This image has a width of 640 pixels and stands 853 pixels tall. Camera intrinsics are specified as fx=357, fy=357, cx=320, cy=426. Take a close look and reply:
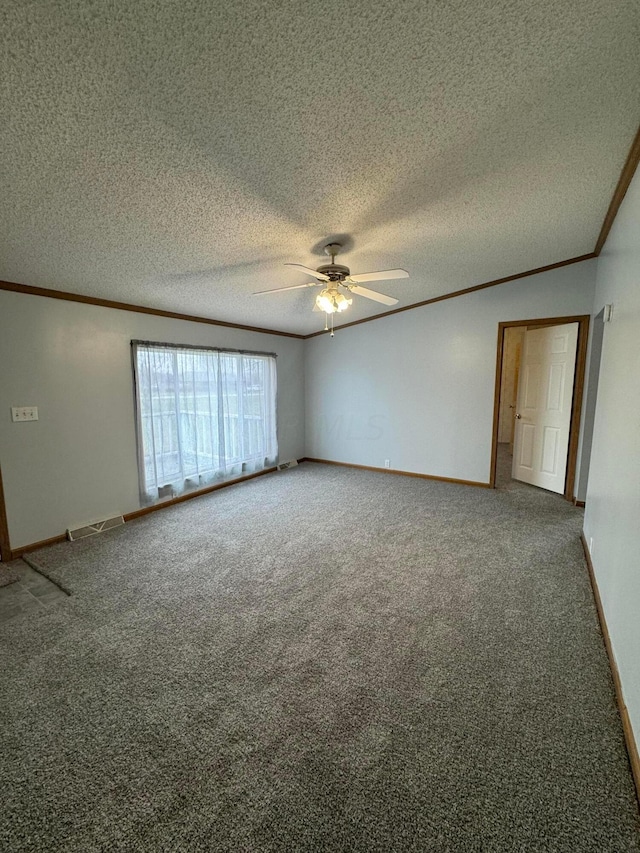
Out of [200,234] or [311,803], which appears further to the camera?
[200,234]

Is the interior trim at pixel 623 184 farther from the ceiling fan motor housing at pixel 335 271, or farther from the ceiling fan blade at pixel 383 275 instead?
the ceiling fan motor housing at pixel 335 271

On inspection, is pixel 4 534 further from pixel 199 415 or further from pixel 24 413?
pixel 199 415

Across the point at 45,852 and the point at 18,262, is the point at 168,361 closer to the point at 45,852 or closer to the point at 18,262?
the point at 18,262

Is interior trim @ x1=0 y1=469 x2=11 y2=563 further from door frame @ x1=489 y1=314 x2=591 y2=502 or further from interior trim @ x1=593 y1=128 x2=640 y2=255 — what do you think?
door frame @ x1=489 y1=314 x2=591 y2=502

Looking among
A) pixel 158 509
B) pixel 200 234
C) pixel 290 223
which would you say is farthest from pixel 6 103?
pixel 158 509

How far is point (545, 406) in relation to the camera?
13.9 ft

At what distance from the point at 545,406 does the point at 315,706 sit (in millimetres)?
4083

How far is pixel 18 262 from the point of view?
2.46m

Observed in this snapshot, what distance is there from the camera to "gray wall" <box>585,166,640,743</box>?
1.47m

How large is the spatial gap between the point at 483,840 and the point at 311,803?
52 cm

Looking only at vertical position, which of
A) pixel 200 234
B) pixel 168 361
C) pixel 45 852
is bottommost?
pixel 45 852

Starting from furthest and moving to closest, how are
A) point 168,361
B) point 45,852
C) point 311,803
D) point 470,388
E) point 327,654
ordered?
1. point 470,388
2. point 168,361
3. point 327,654
4. point 311,803
5. point 45,852

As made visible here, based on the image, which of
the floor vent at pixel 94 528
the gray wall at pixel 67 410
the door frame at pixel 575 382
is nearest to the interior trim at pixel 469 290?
the door frame at pixel 575 382

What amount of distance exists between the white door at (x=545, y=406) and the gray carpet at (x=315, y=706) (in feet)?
5.29
